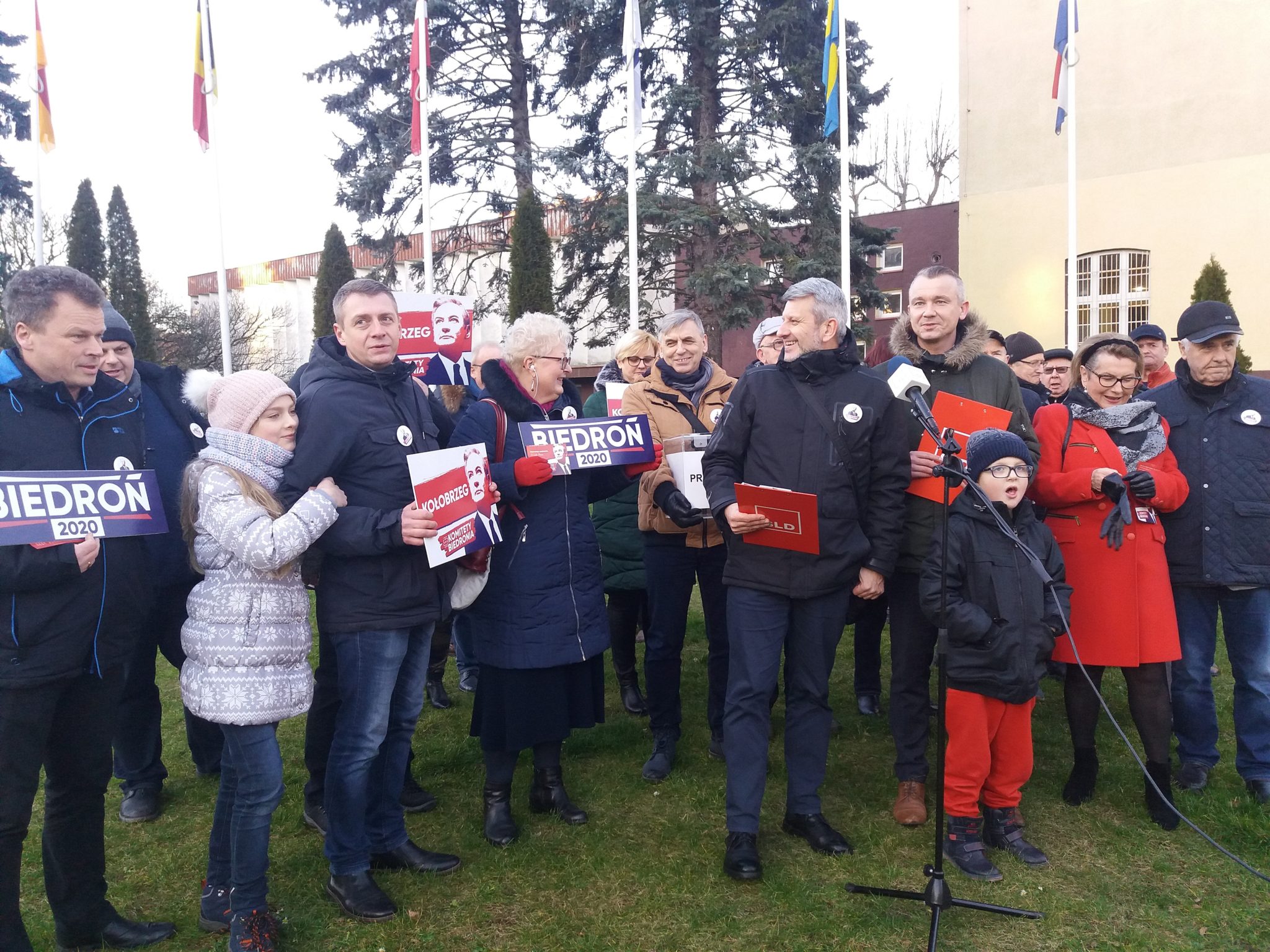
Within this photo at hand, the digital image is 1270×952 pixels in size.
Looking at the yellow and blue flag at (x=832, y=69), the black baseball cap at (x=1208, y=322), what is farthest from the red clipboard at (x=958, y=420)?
the yellow and blue flag at (x=832, y=69)

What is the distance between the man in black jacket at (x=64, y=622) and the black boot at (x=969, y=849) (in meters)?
3.31

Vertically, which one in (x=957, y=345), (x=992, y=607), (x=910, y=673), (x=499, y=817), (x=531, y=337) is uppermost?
(x=531, y=337)

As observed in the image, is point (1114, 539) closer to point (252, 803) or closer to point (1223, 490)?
point (1223, 490)

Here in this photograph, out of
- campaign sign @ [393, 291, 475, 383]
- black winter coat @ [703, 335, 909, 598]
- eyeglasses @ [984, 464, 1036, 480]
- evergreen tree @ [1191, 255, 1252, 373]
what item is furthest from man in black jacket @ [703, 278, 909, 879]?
evergreen tree @ [1191, 255, 1252, 373]

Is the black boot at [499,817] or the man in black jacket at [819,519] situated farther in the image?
the black boot at [499,817]

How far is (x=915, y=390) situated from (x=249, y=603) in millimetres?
2628

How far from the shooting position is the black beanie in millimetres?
3908

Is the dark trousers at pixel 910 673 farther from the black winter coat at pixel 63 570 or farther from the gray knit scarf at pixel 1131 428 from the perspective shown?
the black winter coat at pixel 63 570

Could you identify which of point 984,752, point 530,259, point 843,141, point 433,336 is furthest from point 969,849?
point 530,259

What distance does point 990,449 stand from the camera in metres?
3.93

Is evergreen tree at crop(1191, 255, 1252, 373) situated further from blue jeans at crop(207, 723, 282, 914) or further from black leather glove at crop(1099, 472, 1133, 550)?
blue jeans at crop(207, 723, 282, 914)

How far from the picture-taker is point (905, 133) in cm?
3619

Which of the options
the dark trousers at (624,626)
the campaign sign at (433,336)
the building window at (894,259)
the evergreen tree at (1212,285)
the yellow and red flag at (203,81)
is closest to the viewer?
the dark trousers at (624,626)

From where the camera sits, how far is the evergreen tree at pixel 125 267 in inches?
982
